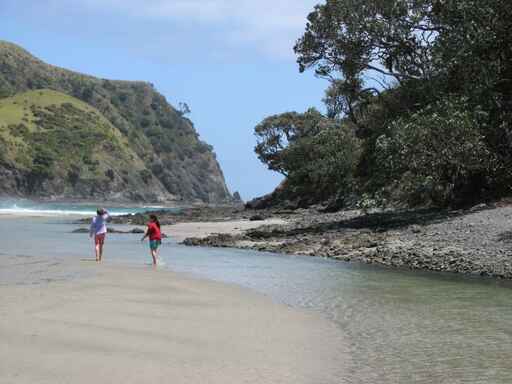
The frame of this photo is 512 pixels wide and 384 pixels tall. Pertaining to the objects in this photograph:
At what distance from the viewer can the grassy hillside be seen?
152m

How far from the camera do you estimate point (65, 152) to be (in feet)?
530

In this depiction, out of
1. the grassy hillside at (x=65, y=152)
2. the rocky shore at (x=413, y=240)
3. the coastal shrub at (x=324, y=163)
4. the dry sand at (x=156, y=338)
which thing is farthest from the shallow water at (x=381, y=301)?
the grassy hillside at (x=65, y=152)

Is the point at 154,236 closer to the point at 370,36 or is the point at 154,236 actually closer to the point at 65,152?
the point at 370,36

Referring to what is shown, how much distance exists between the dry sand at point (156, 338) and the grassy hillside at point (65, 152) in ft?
462

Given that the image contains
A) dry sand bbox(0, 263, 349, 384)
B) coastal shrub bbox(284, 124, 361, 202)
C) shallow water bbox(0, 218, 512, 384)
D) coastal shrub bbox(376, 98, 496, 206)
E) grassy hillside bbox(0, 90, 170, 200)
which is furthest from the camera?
grassy hillside bbox(0, 90, 170, 200)

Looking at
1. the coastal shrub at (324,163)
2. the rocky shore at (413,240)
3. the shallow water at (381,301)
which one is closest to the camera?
the shallow water at (381,301)

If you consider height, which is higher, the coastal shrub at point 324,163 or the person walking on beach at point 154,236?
the coastal shrub at point 324,163

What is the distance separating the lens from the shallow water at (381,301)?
9.49 m

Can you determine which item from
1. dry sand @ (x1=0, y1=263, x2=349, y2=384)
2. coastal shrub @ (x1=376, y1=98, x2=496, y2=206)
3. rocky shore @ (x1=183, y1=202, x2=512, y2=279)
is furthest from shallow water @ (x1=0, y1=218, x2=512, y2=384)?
coastal shrub @ (x1=376, y1=98, x2=496, y2=206)

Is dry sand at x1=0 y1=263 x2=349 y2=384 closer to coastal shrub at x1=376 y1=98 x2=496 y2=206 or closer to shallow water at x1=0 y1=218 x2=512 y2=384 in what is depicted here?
shallow water at x1=0 y1=218 x2=512 y2=384

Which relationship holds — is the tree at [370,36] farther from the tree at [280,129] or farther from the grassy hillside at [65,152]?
the grassy hillside at [65,152]

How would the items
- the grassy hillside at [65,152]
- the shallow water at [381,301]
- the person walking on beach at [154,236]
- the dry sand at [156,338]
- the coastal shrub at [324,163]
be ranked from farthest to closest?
1. the grassy hillside at [65,152]
2. the coastal shrub at [324,163]
3. the person walking on beach at [154,236]
4. the shallow water at [381,301]
5. the dry sand at [156,338]

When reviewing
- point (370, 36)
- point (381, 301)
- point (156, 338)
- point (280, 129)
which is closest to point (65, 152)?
point (280, 129)

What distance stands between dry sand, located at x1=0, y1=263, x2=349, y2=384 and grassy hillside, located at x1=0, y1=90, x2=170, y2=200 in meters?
141
